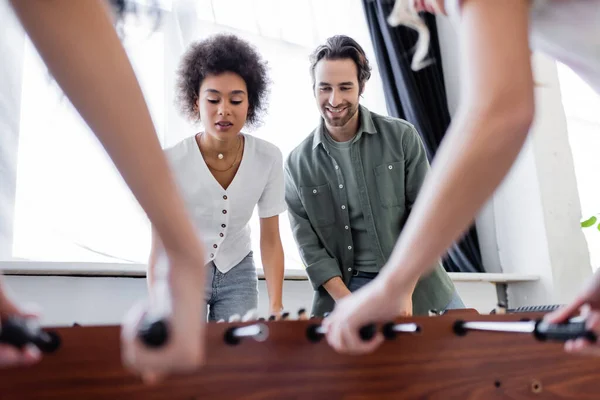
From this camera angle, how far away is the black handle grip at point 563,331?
0.77 m

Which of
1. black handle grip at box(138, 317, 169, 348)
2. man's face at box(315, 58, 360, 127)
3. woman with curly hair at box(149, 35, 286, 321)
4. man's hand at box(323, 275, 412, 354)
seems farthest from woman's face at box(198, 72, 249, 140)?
black handle grip at box(138, 317, 169, 348)

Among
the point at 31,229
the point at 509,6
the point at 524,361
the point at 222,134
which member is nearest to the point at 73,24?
the point at 509,6

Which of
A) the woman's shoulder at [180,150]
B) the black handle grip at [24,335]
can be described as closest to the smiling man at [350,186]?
the woman's shoulder at [180,150]

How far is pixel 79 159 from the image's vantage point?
2.25m

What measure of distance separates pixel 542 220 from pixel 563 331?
7.65 ft

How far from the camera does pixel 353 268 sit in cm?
201

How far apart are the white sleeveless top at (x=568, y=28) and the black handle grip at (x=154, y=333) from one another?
51 cm

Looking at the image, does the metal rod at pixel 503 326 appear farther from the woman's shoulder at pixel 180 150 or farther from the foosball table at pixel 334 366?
the woman's shoulder at pixel 180 150

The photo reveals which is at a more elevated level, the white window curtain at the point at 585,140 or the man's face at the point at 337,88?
the white window curtain at the point at 585,140

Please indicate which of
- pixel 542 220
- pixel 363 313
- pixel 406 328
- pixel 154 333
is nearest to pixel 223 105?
pixel 406 328

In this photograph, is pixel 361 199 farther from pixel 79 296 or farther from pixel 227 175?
pixel 79 296

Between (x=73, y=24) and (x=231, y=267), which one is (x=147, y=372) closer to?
(x=73, y=24)

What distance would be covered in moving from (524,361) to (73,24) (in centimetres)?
89

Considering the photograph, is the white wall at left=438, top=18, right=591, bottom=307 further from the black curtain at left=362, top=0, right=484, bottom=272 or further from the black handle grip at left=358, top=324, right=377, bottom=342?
the black handle grip at left=358, top=324, right=377, bottom=342
